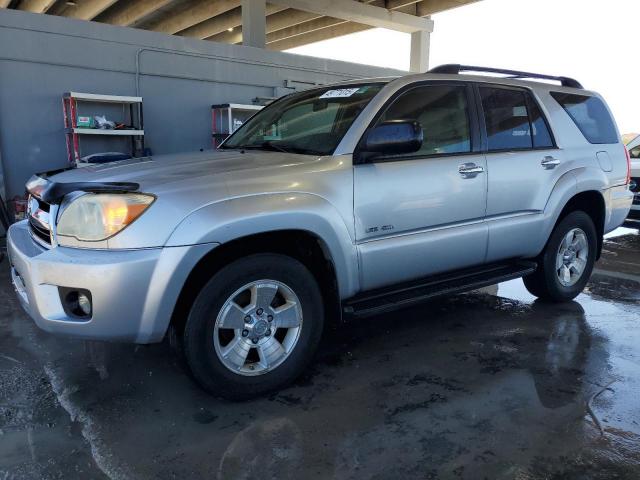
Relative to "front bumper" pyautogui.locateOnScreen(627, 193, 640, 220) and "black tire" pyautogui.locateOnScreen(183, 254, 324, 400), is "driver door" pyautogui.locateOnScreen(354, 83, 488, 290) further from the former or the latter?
"front bumper" pyautogui.locateOnScreen(627, 193, 640, 220)

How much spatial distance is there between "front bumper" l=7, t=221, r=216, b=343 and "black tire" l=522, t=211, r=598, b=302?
3178mm

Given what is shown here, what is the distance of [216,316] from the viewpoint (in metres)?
2.73

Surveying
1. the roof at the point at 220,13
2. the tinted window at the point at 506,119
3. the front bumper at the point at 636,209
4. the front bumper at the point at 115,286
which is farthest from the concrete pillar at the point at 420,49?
the front bumper at the point at 115,286

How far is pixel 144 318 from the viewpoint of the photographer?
255 cm

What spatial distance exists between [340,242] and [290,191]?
44 cm

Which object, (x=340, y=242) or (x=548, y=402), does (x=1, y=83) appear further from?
(x=548, y=402)

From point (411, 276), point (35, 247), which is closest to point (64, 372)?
point (35, 247)

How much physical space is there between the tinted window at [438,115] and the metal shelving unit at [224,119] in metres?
6.06

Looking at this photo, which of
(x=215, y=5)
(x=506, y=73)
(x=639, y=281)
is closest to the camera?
(x=506, y=73)

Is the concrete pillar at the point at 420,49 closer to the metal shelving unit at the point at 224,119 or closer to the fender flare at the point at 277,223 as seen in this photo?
the metal shelving unit at the point at 224,119

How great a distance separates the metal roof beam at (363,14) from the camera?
15.1m

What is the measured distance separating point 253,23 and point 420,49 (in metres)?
7.24

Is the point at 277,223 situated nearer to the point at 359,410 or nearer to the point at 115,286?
the point at 115,286

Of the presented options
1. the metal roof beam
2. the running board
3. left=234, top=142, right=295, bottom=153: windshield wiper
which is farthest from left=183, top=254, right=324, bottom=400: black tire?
the metal roof beam
